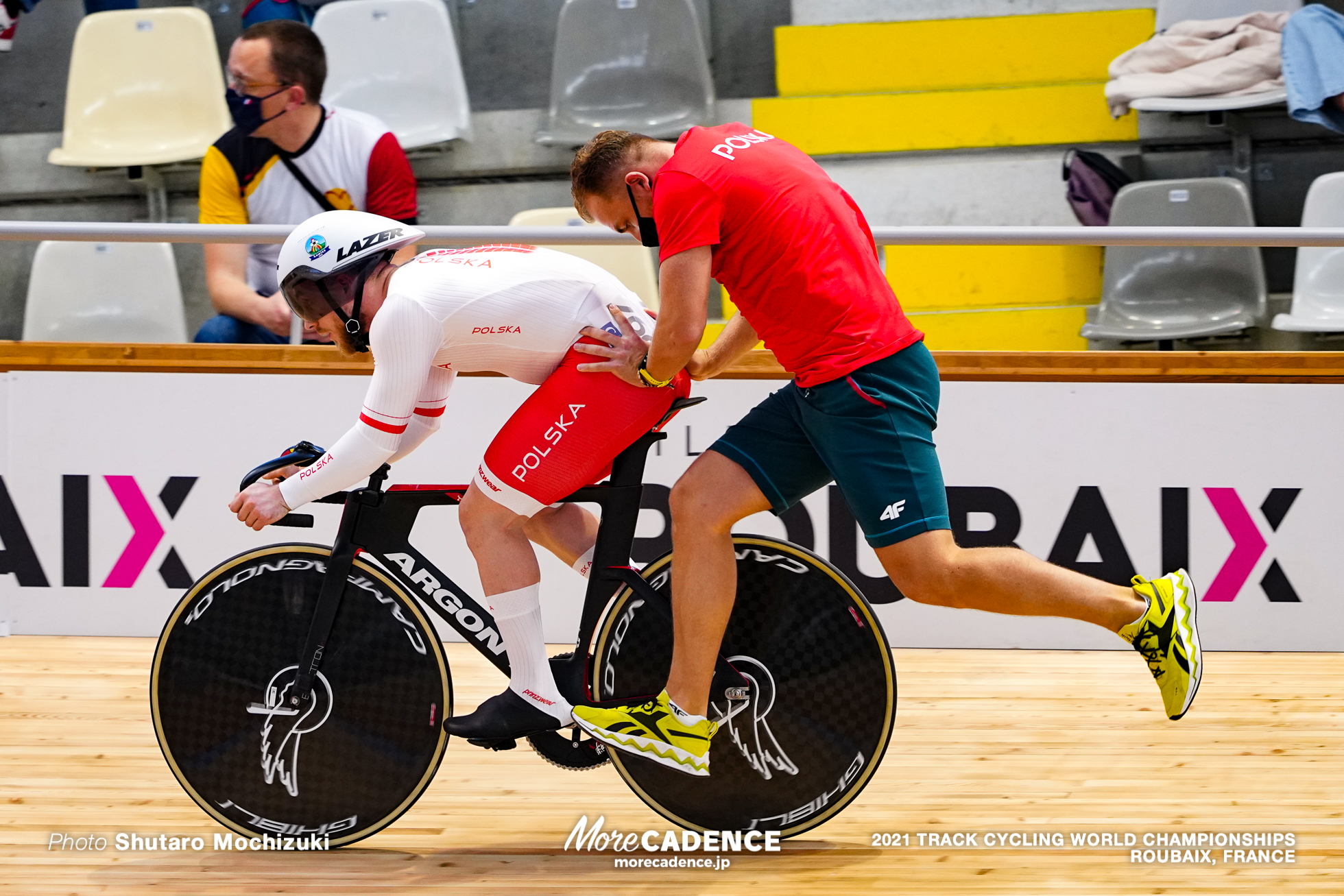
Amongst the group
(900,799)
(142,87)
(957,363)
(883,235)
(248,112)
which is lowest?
(900,799)

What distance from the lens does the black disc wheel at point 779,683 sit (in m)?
2.76

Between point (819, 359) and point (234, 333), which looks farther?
point (234, 333)

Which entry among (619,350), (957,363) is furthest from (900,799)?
(957,363)

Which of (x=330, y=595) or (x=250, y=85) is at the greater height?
(x=250, y=85)

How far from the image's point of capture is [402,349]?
2531mm

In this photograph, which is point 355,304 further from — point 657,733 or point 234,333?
point 234,333

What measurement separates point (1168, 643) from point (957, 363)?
1.94 meters

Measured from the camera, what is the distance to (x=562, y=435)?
2666mm

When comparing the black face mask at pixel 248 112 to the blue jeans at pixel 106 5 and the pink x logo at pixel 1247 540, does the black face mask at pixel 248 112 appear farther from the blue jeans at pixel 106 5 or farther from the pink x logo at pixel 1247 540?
the pink x logo at pixel 1247 540

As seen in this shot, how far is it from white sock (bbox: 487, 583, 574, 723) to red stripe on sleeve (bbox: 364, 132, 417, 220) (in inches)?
92.8

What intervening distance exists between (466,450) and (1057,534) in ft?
6.90

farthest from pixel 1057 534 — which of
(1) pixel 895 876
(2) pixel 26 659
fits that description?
(2) pixel 26 659

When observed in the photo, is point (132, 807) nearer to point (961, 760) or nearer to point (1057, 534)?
point (961, 760)

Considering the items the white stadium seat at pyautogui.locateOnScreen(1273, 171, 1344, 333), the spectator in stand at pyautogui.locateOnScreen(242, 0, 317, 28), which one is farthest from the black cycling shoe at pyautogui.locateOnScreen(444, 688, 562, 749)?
the spectator in stand at pyautogui.locateOnScreen(242, 0, 317, 28)
